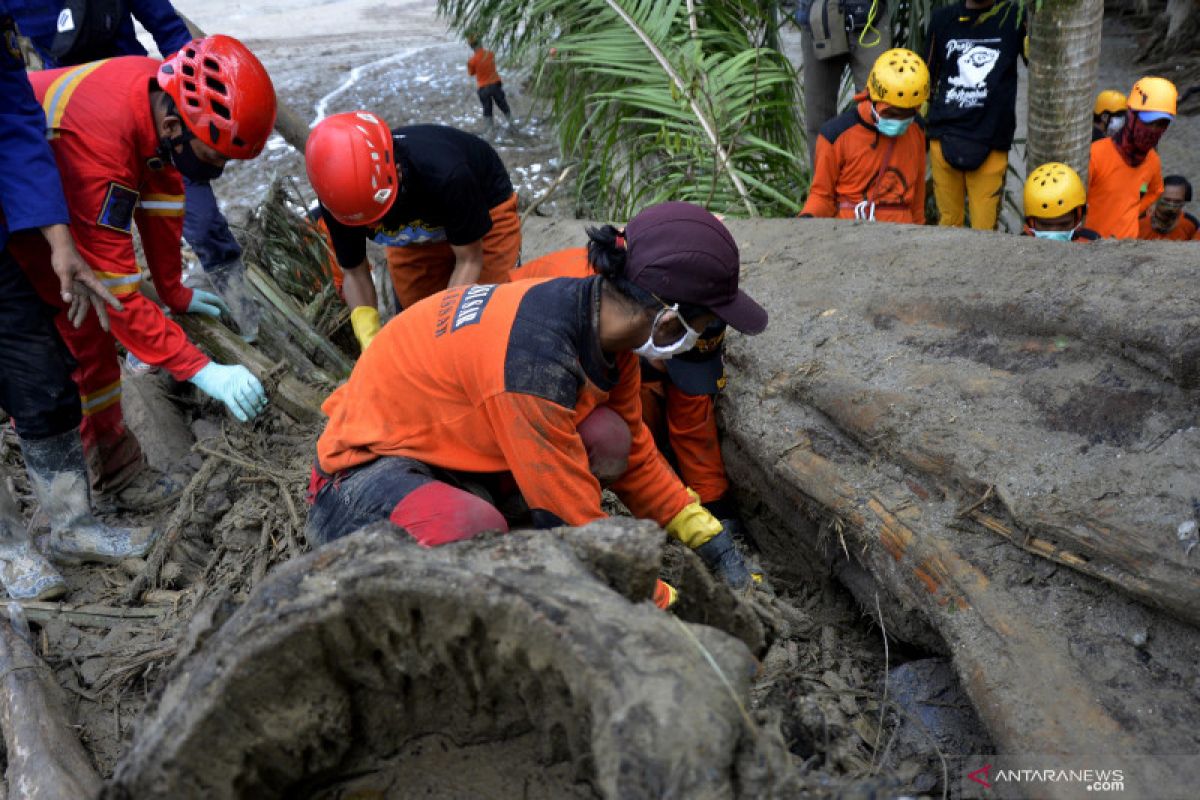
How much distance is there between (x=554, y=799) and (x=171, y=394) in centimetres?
323

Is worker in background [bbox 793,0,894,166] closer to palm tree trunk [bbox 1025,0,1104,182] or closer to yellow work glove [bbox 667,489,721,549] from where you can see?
palm tree trunk [bbox 1025,0,1104,182]

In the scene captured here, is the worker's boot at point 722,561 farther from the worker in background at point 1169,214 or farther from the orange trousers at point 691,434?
the worker in background at point 1169,214

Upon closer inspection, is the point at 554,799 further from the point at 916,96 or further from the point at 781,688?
the point at 916,96

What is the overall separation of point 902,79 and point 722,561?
105 inches

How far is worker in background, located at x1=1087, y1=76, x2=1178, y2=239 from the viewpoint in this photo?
4488mm

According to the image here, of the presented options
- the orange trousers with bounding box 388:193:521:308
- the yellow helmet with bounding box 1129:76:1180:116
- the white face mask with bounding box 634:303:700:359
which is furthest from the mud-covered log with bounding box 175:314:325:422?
the yellow helmet with bounding box 1129:76:1180:116

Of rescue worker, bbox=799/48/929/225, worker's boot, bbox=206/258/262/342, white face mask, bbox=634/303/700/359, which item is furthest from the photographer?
rescue worker, bbox=799/48/929/225

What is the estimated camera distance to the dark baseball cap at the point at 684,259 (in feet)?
7.25

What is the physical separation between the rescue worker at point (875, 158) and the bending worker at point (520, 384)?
2405mm

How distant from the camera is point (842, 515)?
8.33 feet

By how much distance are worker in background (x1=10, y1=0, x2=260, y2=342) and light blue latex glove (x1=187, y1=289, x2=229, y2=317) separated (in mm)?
54

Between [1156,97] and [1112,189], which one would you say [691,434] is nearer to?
[1112,189]

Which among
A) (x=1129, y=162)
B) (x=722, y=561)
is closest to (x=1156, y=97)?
(x=1129, y=162)

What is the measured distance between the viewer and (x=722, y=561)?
2.75 m
